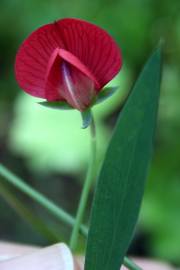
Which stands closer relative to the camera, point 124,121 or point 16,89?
point 124,121

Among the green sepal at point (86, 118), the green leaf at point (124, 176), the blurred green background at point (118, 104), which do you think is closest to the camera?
the green leaf at point (124, 176)

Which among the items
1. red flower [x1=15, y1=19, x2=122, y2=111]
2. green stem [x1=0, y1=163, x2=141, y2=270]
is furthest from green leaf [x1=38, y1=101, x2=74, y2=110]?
green stem [x1=0, y1=163, x2=141, y2=270]

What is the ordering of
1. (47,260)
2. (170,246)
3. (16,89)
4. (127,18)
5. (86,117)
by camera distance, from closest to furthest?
(86,117), (47,260), (170,246), (127,18), (16,89)

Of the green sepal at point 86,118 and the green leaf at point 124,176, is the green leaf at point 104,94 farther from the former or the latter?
the green leaf at point 124,176

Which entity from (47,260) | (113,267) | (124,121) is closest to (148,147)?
(124,121)

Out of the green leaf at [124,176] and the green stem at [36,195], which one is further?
the green stem at [36,195]

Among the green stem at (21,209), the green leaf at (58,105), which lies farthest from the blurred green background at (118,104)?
the green leaf at (58,105)

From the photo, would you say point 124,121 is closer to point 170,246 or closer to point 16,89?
point 170,246
